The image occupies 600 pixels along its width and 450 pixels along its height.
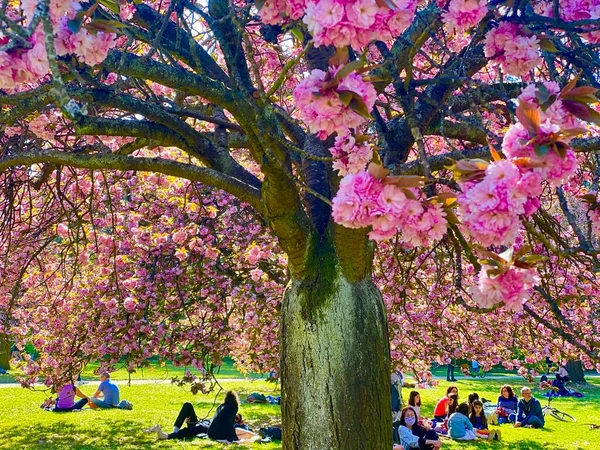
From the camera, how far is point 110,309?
732 centimetres

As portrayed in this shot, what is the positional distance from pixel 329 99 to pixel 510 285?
0.87 metres

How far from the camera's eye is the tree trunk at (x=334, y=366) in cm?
365

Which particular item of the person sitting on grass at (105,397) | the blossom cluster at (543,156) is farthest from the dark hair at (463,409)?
the blossom cluster at (543,156)

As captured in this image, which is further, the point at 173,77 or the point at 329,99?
the point at 173,77

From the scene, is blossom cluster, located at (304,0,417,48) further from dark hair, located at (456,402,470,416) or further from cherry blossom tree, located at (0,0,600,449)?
dark hair, located at (456,402,470,416)

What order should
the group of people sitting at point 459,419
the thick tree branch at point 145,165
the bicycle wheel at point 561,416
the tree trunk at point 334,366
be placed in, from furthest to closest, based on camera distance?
the bicycle wheel at point 561,416 → the group of people sitting at point 459,419 → the thick tree branch at point 145,165 → the tree trunk at point 334,366

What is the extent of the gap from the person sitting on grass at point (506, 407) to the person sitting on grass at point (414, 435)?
4.04m

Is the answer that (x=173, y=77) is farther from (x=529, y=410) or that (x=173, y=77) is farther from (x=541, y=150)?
(x=529, y=410)

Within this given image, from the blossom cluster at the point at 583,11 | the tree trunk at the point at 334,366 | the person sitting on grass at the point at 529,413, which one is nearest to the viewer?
the blossom cluster at the point at 583,11

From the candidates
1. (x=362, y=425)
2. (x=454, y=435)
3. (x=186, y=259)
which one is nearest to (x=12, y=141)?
(x=186, y=259)

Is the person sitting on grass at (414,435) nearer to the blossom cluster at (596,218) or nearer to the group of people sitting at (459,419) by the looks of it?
the group of people sitting at (459,419)

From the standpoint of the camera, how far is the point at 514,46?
2.73 meters

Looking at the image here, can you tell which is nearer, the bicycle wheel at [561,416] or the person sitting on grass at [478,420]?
the person sitting on grass at [478,420]

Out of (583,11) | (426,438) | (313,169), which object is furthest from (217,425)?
(583,11)
